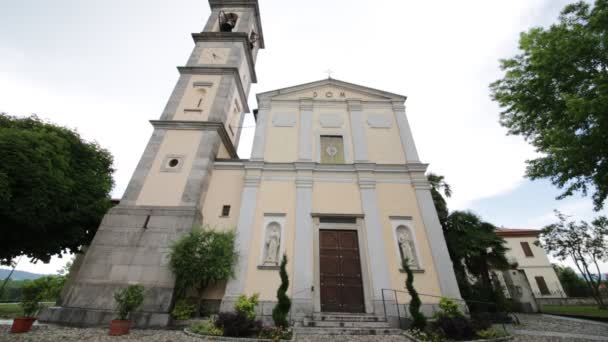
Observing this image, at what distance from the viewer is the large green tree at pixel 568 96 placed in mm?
6641

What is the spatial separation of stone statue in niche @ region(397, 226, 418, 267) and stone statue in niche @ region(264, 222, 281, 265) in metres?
4.73

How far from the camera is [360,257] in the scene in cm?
940

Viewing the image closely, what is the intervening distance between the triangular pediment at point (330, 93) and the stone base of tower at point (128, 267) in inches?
318

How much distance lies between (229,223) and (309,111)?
7184mm

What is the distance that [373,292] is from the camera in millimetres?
8555

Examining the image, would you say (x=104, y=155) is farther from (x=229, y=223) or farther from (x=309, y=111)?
(x=309, y=111)

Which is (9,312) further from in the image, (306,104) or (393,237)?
(393,237)

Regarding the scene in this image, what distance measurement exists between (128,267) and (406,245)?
10.1 metres

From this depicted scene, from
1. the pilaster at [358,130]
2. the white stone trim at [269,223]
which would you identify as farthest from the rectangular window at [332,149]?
the white stone trim at [269,223]

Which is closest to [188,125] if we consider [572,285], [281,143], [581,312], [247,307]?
[281,143]

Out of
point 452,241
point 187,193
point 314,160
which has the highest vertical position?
point 314,160

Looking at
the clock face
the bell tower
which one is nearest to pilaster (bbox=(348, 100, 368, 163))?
the bell tower

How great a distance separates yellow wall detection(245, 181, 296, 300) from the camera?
28.4ft

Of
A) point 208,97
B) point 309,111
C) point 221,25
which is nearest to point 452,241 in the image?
point 309,111
